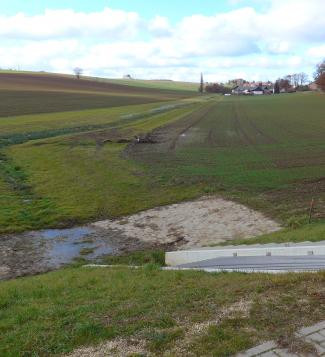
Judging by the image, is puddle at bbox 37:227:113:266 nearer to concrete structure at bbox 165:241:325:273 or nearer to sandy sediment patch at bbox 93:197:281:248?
sandy sediment patch at bbox 93:197:281:248

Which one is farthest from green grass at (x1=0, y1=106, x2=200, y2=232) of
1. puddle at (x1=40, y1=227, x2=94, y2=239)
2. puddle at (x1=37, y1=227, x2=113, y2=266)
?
puddle at (x1=37, y1=227, x2=113, y2=266)

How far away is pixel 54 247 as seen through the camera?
1706cm

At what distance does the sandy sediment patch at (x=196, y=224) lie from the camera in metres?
17.1

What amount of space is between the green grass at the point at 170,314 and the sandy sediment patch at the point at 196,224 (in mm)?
8416

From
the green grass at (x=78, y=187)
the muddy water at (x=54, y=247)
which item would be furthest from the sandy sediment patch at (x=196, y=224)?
the green grass at (x=78, y=187)

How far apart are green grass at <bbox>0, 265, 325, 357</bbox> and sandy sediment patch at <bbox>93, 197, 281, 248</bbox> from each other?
331 inches

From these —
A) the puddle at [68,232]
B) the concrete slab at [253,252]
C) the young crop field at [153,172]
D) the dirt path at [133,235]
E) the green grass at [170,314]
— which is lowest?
the puddle at [68,232]

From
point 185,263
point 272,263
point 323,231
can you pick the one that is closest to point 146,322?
point 272,263

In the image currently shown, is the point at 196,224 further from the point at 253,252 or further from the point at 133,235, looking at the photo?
the point at 253,252

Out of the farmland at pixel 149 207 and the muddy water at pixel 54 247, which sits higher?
the farmland at pixel 149 207

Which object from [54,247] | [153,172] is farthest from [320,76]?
[54,247]

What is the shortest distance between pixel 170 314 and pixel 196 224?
1227 cm

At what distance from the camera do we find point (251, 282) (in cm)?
762

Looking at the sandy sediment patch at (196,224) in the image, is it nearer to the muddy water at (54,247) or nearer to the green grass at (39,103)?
the muddy water at (54,247)
